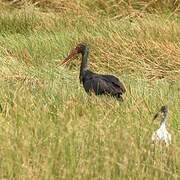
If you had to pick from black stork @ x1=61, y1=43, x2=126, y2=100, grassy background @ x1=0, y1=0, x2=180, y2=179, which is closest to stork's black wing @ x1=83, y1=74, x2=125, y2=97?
black stork @ x1=61, y1=43, x2=126, y2=100

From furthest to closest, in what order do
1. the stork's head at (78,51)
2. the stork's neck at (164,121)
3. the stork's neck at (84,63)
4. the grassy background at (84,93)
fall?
1. the stork's head at (78,51)
2. the stork's neck at (84,63)
3. the stork's neck at (164,121)
4. the grassy background at (84,93)

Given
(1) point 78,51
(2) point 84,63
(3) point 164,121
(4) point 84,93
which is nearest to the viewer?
(3) point 164,121

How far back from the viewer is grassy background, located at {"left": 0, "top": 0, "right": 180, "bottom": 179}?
143 inches

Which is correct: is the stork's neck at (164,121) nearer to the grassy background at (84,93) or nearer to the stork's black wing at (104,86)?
the grassy background at (84,93)

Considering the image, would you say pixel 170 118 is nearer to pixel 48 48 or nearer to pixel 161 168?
pixel 161 168

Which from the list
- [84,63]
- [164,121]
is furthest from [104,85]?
[164,121]

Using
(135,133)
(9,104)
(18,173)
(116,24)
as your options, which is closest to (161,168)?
(135,133)

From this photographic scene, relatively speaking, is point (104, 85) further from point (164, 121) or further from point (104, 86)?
point (164, 121)

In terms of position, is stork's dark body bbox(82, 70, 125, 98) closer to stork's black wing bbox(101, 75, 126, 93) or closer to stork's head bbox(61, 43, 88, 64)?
stork's black wing bbox(101, 75, 126, 93)

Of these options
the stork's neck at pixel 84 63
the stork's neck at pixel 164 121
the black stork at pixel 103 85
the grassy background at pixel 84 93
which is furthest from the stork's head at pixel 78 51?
the stork's neck at pixel 164 121

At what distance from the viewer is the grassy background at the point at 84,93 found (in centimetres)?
363

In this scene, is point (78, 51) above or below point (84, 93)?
above

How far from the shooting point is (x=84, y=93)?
550 cm

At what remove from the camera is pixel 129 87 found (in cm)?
573
